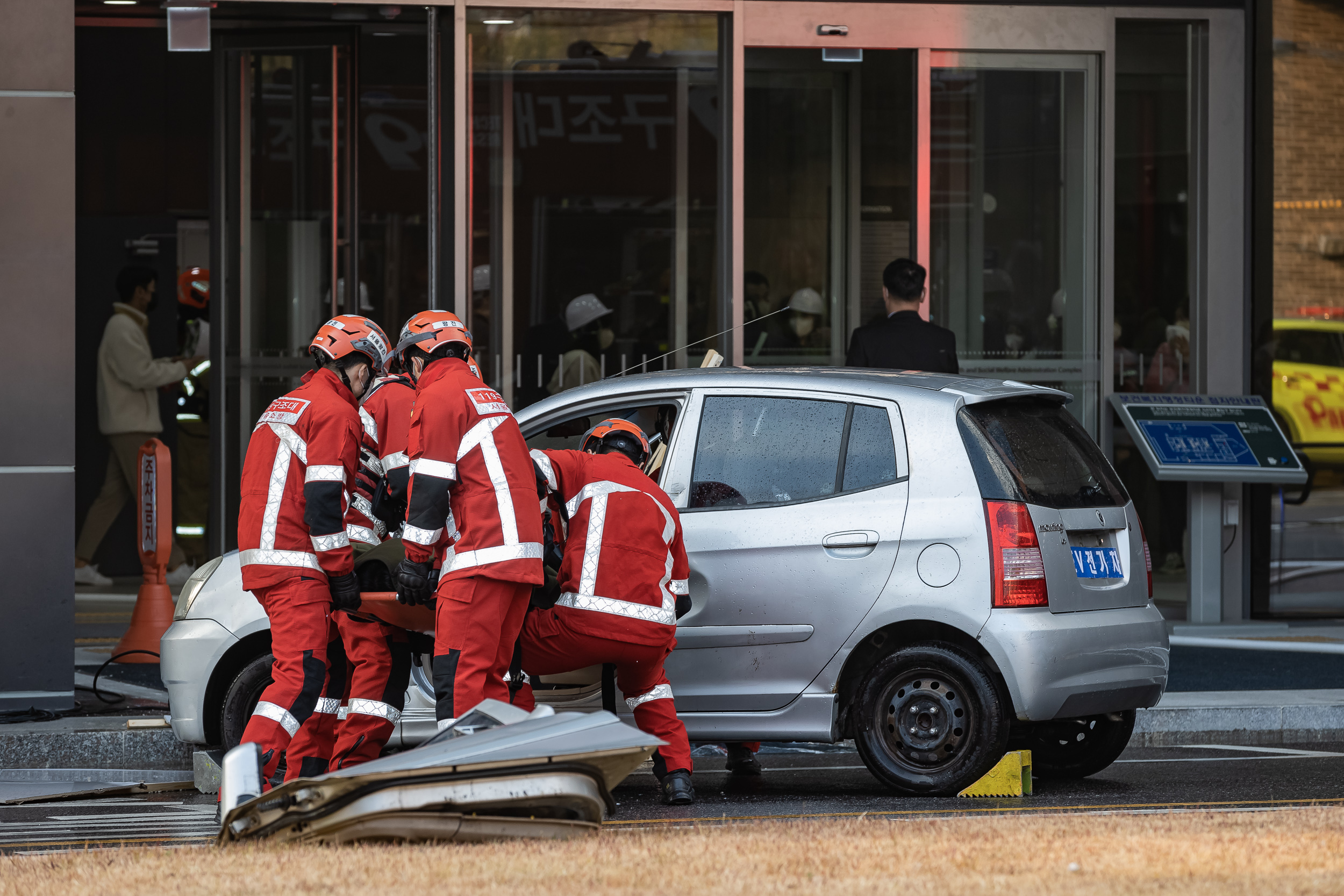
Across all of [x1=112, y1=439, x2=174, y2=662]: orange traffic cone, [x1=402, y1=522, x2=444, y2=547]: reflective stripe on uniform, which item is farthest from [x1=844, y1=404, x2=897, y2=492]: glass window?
[x1=112, y1=439, x2=174, y2=662]: orange traffic cone

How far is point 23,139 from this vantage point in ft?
29.0

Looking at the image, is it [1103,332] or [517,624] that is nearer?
[517,624]

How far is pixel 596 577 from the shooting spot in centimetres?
661

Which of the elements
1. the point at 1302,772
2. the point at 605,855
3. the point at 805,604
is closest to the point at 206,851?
the point at 605,855

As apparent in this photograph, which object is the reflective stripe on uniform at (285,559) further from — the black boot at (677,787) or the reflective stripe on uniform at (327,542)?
the black boot at (677,787)

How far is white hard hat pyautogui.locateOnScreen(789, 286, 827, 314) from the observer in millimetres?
12609

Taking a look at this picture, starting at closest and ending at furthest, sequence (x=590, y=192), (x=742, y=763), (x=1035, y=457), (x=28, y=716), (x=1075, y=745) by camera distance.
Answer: (x=1035, y=457) → (x=1075, y=745) → (x=742, y=763) → (x=28, y=716) → (x=590, y=192)

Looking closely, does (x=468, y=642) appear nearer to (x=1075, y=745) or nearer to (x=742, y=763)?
(x=742, y=763)

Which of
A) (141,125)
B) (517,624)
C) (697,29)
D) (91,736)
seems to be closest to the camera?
(517,624)

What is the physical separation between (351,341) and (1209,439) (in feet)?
22.4

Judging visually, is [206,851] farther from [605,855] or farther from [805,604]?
[805,604]

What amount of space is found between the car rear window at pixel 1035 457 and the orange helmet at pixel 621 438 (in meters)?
1.19

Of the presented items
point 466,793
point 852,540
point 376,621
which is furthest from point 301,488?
point 852,540

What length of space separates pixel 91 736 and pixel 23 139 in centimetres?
288
